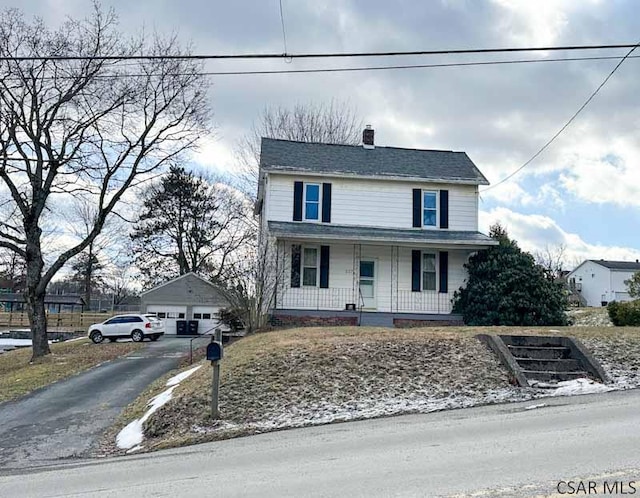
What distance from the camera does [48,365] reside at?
20938 mm

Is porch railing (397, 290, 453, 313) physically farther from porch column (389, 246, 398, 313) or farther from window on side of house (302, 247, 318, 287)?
window on side of house (302, 247, 318, 287)

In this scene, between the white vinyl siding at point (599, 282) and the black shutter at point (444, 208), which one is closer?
the black shutter at point (444, 208)

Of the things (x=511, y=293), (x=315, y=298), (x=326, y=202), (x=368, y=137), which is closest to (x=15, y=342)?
(x=315, y=298)

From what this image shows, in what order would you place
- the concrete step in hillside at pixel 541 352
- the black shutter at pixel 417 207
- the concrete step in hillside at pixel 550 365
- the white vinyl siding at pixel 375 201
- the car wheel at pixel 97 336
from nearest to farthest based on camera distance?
1. the concrete step in hillside at pixel 550 365
2. the concrete step in hillside at pixel 541 352
3. the white vinyl siding at pixel 375 201
4. the black shutter at pixel 417 207
5. the car wheel at pixel 97 336

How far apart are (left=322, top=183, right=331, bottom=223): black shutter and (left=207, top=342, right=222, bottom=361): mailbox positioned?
12.7 m

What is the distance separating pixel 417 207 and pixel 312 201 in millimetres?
4064

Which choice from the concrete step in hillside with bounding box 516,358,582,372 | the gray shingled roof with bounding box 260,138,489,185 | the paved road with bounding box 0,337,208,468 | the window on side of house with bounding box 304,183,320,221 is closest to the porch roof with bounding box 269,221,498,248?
the window on side of house with bounding box 304,183,320,221

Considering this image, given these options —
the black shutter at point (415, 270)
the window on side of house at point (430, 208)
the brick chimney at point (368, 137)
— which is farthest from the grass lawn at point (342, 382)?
the brick chimney at point (368, 137)

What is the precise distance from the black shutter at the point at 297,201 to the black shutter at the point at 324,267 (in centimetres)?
157

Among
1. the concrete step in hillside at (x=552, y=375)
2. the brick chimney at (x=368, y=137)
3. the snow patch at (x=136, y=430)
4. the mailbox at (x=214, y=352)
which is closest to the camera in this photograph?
the snow patch at (x=136, y=430)

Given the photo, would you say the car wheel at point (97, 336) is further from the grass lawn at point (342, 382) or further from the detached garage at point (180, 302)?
the grass lawn at point (342, 382)

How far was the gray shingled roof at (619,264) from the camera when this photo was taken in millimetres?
67438

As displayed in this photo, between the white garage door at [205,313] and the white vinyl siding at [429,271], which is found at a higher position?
the white vinyl siding at [429,271]

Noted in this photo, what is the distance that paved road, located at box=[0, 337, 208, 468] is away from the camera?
30.6ft
